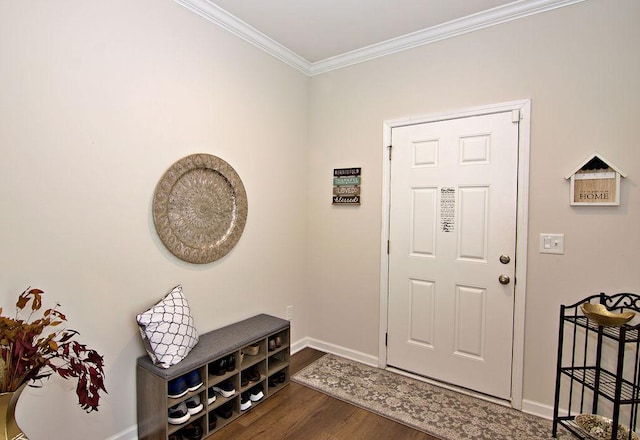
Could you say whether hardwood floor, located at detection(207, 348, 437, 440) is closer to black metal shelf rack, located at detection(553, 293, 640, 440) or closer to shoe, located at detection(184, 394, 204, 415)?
shoe, located at detection(184, 394, 204, 415)

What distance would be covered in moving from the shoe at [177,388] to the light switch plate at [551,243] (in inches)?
92.4

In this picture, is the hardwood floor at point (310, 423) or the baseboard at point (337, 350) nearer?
the hardwood floor at point (310, 423)

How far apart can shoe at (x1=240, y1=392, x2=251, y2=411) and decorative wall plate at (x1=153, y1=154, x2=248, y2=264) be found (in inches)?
37.8

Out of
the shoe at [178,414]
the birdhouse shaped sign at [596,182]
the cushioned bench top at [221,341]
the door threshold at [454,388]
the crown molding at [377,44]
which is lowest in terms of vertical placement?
the door threshold at [454,388]

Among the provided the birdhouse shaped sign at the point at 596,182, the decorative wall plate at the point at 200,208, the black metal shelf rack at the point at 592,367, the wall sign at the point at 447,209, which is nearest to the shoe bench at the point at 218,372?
the decorative wall plate at the point at 200,208

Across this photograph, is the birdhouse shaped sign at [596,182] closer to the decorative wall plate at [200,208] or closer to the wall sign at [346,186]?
the wall sign at [346,186]

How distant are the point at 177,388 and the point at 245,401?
0.59 metres

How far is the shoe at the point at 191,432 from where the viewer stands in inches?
75.2

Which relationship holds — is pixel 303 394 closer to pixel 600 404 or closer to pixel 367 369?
pixel 367 369

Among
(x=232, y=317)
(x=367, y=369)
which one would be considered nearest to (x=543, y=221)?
(x=367, y=369)

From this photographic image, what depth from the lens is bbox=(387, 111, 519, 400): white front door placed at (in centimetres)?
229

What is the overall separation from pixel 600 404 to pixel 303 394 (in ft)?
6.17

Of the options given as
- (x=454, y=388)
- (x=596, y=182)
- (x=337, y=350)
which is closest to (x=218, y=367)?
(x=337, y=350)

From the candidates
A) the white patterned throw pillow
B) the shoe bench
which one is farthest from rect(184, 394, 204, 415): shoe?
the white patterned throw pillow
